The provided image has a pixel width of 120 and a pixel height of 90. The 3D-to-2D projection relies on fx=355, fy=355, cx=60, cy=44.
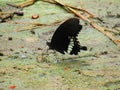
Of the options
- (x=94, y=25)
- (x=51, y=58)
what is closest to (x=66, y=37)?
(x=51, y=58)

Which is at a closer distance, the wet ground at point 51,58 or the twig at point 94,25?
the wet ground at point 51,58

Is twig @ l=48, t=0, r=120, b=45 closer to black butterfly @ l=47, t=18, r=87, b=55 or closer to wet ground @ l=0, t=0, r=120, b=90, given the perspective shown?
wet ground @ l=0, t=0, r=120, b=90

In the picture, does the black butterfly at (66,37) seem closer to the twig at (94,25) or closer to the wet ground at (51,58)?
the wet ground at (51,58)

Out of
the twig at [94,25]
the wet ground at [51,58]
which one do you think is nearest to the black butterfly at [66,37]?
the wet ground at [51,58]

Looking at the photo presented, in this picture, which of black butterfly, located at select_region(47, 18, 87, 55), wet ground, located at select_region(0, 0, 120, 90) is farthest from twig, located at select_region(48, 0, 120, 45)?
black butterfly, located at select_region(47, 18, 87, 55)

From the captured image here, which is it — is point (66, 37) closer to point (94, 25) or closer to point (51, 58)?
point (51, 58)

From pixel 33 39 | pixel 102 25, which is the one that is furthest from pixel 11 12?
pixel 102 25

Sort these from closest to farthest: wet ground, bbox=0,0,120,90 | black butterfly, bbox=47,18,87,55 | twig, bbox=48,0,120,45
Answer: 1. wet ground, bbox=0,0,120,90
2. black butterfly, bbox=47,18,87,55
3. twig, bbox=48,0,120,45
